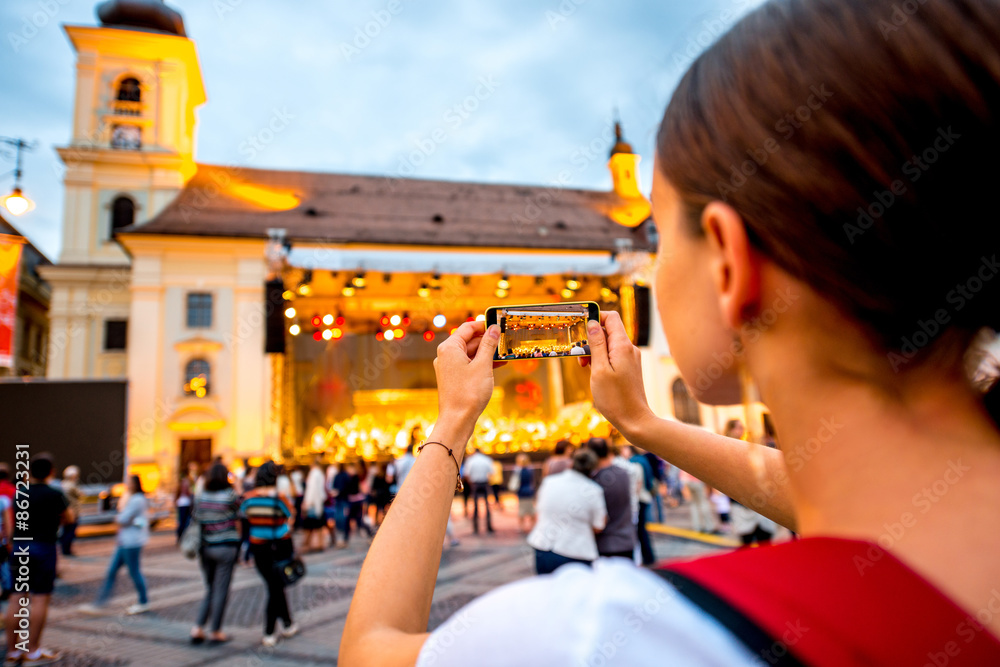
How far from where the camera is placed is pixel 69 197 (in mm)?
24797

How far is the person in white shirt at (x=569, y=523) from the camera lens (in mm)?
4672

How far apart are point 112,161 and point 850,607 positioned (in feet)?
105

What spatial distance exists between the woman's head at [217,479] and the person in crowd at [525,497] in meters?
6.87

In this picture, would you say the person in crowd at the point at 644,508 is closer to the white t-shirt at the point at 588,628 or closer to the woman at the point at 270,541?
the woman at the point at 270,541

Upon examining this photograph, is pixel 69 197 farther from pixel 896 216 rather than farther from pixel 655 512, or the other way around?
pixel 896 216

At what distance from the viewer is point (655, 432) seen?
116 cm

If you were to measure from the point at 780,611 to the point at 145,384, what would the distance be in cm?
2543

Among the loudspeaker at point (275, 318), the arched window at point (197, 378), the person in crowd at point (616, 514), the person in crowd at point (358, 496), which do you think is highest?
the loudspeaker at point (275, 318)

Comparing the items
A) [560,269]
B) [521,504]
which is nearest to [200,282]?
[560,269]

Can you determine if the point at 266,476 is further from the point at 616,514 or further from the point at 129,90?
the point at 129,90

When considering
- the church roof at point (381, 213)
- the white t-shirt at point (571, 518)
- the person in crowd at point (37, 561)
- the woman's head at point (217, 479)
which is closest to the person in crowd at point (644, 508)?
the white t-shirt at point (571, 518)

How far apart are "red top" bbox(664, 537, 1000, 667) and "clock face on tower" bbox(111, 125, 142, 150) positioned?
104 feet

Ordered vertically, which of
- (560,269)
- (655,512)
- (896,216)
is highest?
(560,269)

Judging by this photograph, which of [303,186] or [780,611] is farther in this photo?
[303,186]
